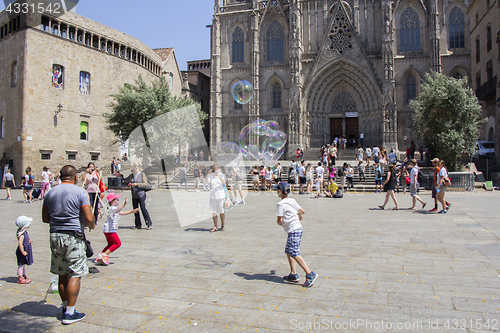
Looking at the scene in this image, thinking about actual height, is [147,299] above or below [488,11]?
below

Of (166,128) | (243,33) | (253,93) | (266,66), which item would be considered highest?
(243,33)

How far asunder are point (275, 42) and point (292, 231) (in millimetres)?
40407

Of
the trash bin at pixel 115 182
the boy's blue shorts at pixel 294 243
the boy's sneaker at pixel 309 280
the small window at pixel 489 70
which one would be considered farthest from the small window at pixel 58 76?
the small window at pixel 489 70

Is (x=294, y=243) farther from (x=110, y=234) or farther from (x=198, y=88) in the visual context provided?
(x=198, y=88)

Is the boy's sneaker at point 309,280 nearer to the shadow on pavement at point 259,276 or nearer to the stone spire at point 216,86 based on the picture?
the shadow on pavement at point 259,276

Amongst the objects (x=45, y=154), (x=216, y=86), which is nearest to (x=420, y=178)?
(x=216, y=86)

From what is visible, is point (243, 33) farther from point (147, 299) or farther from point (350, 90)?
point (147, 299)

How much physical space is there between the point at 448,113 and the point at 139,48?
3318 centimetres

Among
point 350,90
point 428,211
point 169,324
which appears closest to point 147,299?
point 169,324

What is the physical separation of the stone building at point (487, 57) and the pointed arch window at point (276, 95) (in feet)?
65.3

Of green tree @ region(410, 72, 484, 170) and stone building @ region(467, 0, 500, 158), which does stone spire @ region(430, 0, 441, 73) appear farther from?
green tree @ region(410, 72, 484, 170)

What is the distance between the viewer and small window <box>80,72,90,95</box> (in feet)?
117

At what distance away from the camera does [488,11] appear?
3033 cm

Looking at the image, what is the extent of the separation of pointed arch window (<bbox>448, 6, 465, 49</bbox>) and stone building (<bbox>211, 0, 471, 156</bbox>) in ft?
0.30
